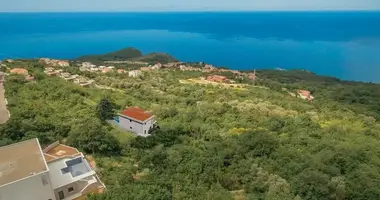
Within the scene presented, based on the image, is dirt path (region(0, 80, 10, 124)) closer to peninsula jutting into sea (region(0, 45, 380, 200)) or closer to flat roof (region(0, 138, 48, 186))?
peninsula jutting into sea (region(0, 45, 380, 200))

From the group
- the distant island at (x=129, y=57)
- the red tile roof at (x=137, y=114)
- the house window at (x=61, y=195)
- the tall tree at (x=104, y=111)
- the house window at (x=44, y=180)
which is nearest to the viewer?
the house window at (x=44, y=180)

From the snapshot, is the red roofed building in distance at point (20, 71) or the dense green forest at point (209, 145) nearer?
the dense green forest at point (209, 145)

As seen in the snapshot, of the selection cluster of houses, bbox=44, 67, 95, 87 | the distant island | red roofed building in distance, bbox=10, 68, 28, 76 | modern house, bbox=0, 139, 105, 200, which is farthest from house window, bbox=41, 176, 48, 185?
the distant island

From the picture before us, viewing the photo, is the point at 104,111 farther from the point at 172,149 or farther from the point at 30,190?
the point at 30,190

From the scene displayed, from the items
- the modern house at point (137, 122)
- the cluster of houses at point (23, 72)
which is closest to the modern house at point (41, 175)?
the modern house at point (137, 122)

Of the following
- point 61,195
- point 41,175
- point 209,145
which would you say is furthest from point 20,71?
point 41,175

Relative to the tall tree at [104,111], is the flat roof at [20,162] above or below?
above

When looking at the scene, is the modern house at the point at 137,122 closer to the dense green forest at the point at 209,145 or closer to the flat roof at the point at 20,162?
the dense green forest at the point at 209,145
